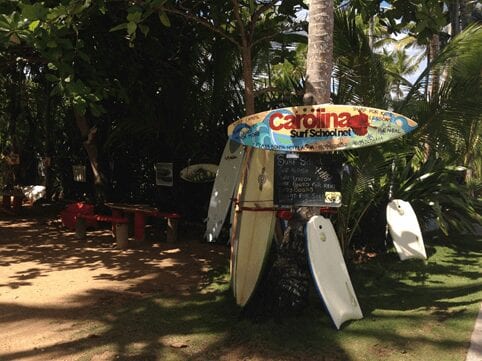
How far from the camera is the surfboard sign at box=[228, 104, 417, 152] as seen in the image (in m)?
4.23

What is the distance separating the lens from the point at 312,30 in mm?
4648

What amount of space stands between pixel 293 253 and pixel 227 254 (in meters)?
3.28

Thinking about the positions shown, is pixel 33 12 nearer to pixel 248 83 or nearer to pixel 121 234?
pixel 248 83

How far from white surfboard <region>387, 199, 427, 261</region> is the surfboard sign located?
10.7 feet

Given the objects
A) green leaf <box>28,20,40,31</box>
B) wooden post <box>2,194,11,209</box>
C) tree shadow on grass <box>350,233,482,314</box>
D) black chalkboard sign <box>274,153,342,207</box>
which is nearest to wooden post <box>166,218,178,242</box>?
tree shadow on grass <box>350,233,482,314</box>

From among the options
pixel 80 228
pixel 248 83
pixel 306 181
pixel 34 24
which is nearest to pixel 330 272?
pixel 306 181

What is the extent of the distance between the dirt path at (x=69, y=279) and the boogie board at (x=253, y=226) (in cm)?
102

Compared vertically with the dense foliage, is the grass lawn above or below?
below

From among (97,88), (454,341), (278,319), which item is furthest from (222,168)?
(454,341)

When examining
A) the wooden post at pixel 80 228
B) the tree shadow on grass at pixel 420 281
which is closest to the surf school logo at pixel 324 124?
the tree shadow on grass at pixel 420 281

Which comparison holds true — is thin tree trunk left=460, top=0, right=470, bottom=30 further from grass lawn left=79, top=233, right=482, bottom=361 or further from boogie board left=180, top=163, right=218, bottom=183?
grass lawn left=79, top=233, right=482, bottom=361

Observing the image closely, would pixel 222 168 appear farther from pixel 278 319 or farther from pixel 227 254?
pixel 278 319

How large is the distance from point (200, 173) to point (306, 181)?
4949 millimetres

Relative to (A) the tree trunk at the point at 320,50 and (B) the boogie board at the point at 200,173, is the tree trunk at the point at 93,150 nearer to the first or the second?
(B) the boogie board at the point at 200,173
